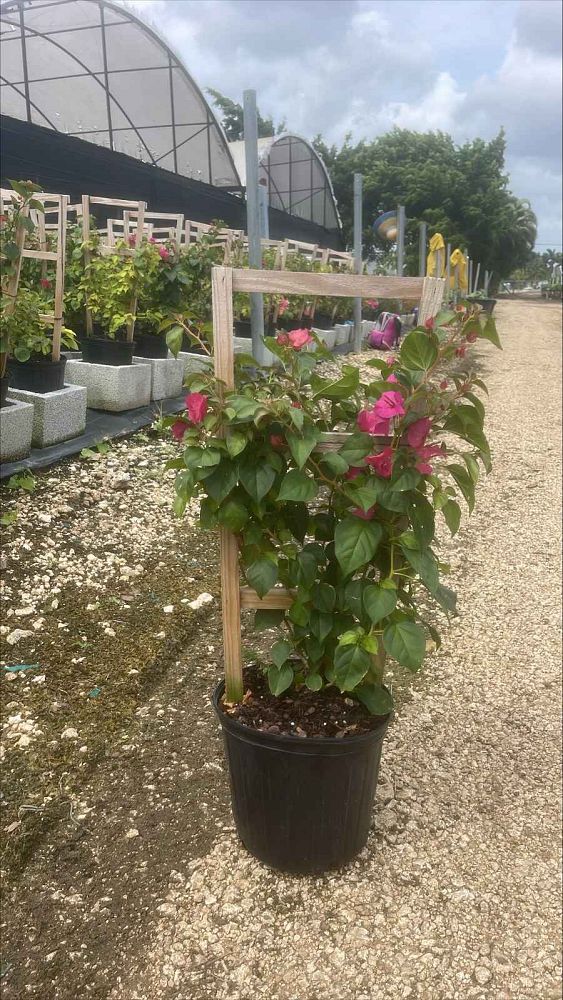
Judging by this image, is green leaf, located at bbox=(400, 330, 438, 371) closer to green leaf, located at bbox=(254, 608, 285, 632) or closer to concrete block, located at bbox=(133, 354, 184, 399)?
green leaf, located at bbox=(254, 608, 285, 632)

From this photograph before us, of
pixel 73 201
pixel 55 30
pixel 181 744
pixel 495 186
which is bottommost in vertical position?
pixel 181 744

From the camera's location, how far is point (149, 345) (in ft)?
19.3

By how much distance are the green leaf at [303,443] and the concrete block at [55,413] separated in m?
2.86

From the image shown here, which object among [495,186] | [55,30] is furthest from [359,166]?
[55,30]

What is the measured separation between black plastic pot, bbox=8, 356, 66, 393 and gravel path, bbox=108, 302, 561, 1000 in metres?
2.72

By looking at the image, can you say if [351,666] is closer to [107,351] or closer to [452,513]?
[452,513]

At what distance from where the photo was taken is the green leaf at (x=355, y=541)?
1.52 meters

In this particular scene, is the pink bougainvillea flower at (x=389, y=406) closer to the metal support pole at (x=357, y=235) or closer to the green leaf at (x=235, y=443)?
the green leaf at (x=235, y=443)

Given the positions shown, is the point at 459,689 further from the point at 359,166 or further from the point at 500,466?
the point at 359,166

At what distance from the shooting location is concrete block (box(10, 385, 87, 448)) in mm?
4145

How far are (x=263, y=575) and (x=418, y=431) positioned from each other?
47 cm

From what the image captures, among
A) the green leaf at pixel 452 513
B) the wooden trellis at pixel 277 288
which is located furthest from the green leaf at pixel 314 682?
the wooden trellis at pixel 277 288

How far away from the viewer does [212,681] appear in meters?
2.64

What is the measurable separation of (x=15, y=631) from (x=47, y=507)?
101cm
